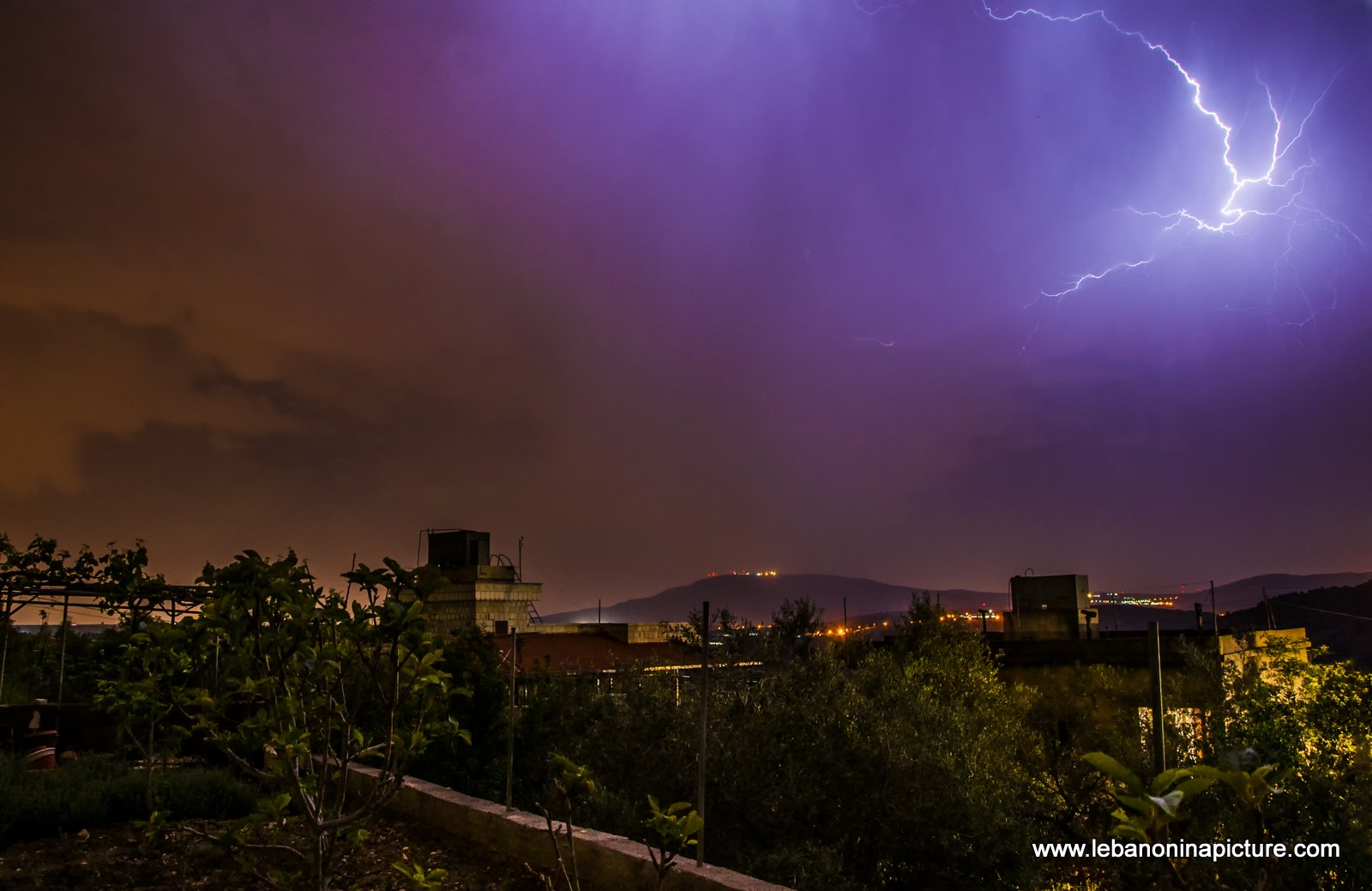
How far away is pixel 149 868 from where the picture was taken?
19.4ft

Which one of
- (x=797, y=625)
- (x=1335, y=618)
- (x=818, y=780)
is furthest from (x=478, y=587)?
(x=1335, y=618)

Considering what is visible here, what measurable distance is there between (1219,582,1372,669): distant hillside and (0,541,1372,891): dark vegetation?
37.9 m

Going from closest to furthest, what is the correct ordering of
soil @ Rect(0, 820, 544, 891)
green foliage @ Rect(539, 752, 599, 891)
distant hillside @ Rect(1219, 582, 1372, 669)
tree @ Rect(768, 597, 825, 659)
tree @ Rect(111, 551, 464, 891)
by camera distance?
green foliage @ Rect(539, 752, 599, 891) < tree @ Rect(111, 551, 464, 891) < soil @ Rect(0, 820, 544, 891) < tree @ Rect(768, 597, 825, 659) < distant hillside @ Rect(1219, 582, 1372, 669)

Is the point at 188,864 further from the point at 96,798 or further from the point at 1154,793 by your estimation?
the point at 1154,793

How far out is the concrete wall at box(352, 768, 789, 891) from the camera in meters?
4.89

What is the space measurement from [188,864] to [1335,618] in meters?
72.5

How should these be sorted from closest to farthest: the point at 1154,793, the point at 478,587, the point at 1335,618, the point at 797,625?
1. the point at 1154,793
2. the point at 797,625
3. the point at 478,587
4. the point at 1335,618

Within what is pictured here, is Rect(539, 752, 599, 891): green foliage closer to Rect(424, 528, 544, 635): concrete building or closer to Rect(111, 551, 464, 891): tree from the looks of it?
Rect(111, 551, 464, 891): tree

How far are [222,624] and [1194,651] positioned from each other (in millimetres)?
14988

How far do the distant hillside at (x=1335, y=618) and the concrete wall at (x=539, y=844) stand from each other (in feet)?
143

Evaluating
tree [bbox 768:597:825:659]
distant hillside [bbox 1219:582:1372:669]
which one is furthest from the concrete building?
distant hillside [bbox 1219:582:1372:669]

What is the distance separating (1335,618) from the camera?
5994 centimetres

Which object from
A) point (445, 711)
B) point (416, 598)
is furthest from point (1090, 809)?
point (416, 598)

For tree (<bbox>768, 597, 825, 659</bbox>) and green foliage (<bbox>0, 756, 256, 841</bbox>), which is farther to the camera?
tree (<bbox>768, 597, 825, 659</bbox>)
